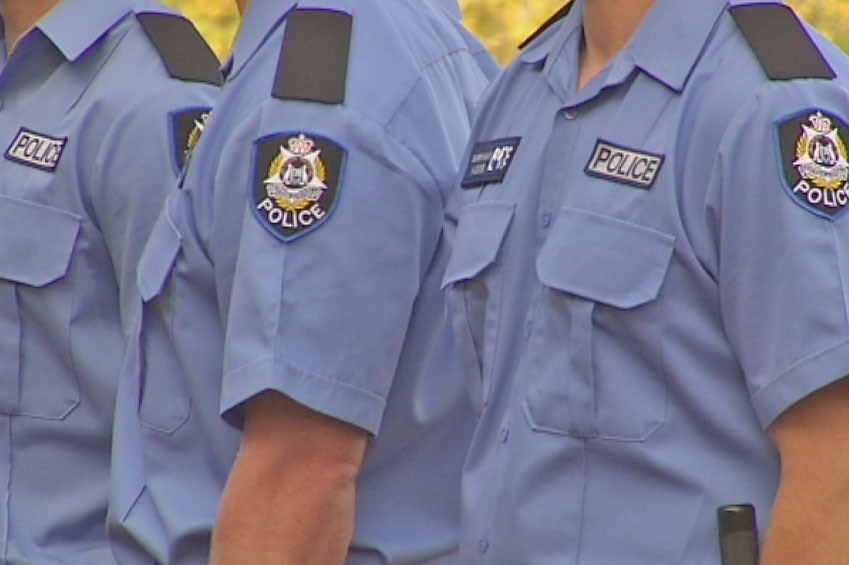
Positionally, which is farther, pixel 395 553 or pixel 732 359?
pixel 395 553

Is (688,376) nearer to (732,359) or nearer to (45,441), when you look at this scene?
(732,359)

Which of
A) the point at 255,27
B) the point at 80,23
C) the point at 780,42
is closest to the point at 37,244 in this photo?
the point at 80,23

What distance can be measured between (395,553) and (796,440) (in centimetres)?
59

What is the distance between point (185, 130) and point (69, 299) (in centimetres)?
27

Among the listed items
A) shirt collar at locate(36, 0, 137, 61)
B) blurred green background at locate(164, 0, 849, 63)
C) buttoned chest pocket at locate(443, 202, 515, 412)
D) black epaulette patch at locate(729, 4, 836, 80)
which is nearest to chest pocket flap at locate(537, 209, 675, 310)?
buttoned chest pocket at locate(443, 202, 515, 412)

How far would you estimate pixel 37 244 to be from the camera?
2.75m

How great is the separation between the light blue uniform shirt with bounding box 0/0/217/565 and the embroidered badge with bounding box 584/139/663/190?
77cm

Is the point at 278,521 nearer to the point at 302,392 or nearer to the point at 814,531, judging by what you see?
the point at 302,392

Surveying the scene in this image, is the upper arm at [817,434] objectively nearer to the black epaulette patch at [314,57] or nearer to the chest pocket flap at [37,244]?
the black epaulette patch at [314,57]

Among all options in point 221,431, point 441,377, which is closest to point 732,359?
point 441,377

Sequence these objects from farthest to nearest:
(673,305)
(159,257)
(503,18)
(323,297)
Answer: (503,18) → (159,257) → (323,297) → (673,305)

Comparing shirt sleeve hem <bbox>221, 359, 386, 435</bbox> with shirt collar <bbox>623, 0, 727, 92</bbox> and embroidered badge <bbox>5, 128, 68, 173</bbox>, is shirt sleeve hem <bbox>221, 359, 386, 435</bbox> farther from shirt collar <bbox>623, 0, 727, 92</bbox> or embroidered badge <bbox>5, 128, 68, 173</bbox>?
embroidered badge <bbox>5, 128, 68, 173</bbox>

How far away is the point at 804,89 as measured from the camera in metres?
2.03

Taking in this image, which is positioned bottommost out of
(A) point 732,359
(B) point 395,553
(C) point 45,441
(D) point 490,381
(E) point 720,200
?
(C) point 45,441
